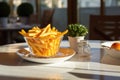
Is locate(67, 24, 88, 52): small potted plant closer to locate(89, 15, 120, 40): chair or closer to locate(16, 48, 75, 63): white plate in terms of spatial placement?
locate(16, 48, 75, 63): white plate

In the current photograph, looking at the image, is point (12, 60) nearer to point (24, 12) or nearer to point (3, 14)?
point (3, 14)

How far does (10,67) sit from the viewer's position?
129 cm

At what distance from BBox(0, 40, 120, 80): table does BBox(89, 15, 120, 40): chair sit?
3.02 feet

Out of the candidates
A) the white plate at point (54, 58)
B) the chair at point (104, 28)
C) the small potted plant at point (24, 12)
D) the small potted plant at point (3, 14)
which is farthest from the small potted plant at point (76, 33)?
the small potted plant at point (24, 12)

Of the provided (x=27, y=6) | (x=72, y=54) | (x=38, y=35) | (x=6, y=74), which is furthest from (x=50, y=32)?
(x=27, y=6)

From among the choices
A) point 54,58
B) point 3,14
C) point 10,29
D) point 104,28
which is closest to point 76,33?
point 54,58

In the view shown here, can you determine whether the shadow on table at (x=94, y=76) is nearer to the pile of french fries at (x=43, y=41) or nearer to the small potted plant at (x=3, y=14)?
the pile of french fries at (x=43, y=41)

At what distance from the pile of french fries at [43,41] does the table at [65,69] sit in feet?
0.21

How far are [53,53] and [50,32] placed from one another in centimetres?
11

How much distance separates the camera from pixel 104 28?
Answer: 2.57m

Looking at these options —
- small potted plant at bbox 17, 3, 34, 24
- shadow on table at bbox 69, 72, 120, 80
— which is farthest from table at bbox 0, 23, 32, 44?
shadow on table at bbox 69, 72, 120, 80

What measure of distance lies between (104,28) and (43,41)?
136 cm

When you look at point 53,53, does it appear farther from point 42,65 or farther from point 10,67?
point 10,67

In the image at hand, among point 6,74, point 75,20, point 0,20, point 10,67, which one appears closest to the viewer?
point 6,74
